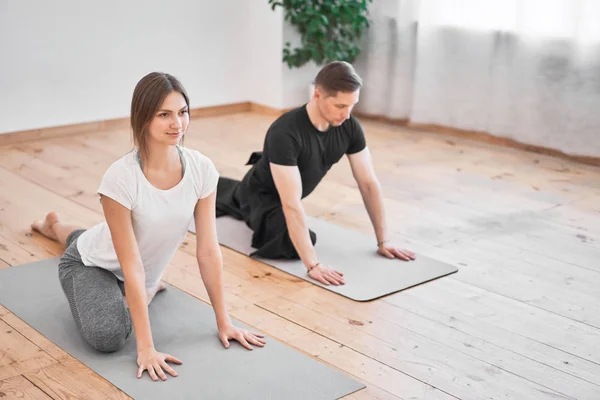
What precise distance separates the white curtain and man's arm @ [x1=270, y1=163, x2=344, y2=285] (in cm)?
218

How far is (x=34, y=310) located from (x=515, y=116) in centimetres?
307

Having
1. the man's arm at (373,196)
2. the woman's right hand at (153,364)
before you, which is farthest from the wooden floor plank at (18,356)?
Answer: the man's arm at (373,196)

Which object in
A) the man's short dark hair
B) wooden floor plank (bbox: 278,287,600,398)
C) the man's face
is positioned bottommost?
wooden floor plank (bbox: 278,287,600,398)

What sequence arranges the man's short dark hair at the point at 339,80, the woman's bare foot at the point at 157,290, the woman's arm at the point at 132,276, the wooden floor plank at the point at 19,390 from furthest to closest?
1. the man's short dark hair at the point at 339,80
2. the woman's bare foot at the point at 157,290
3. the woman's arm at the point at 132,276
4. the wooden floor plank at the point at 19,390

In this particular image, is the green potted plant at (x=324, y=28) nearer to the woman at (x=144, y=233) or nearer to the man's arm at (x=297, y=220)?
the man's arm at (x=297, y=220)

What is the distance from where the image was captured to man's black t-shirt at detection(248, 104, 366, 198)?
2.81 metres

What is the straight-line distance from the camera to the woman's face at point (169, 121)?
6.93 feet

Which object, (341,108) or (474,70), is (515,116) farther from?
(341,108)

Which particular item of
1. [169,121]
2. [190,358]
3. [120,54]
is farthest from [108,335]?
[120,54]

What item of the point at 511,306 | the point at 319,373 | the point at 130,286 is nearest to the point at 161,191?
the point at 130,286

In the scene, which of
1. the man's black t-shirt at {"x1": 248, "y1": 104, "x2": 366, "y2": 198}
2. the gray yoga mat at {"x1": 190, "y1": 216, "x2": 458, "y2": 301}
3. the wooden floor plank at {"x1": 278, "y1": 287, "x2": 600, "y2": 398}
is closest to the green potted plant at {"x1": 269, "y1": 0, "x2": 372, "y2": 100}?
the gray yoga mat at {"x1": 190, "y1": 216, "x2": 458, "y2": 301}

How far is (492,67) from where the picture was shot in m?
4.71

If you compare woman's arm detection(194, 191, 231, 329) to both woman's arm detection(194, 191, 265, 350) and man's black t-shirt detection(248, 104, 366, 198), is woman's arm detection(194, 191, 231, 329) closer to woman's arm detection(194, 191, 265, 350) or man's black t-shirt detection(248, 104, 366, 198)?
woman's arm detection(194, 191, 265, 350)

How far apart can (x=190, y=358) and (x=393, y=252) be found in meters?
1.04
